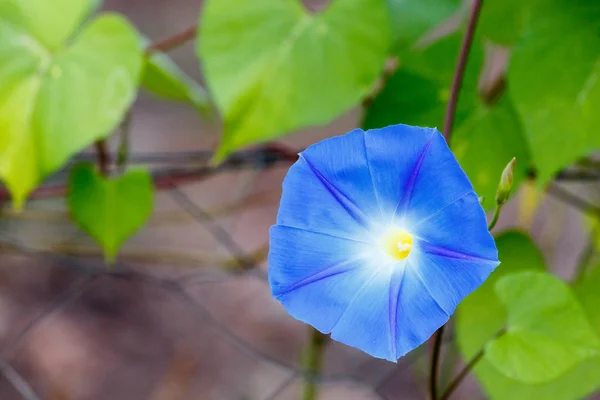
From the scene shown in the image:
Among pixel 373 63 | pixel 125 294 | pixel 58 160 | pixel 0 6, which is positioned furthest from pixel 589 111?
pixel 125 294

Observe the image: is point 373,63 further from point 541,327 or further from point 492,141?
point 541,327

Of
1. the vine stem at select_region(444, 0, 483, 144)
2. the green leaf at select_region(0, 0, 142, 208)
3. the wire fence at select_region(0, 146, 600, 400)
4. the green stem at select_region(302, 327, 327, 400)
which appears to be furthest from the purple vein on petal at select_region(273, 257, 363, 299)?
the wire fence at select_region(0, 146, 600, 400)

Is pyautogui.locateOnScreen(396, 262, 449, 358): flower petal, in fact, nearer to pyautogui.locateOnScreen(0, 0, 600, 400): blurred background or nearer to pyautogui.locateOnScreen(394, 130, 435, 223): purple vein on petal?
pyautogui.locateOnScreen(394, 130, 435, 223): purple vein on petal

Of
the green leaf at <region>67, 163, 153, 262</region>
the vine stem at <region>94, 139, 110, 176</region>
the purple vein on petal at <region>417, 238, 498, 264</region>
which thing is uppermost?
the purple vein on petal at <region>417, 238, 498, 264</region>

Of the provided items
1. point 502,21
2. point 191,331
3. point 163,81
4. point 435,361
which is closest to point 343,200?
point 435,361

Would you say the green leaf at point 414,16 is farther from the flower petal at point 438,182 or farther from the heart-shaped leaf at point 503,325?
the flower petal at point 438,182

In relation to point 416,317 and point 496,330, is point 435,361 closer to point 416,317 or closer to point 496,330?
point 416,317
